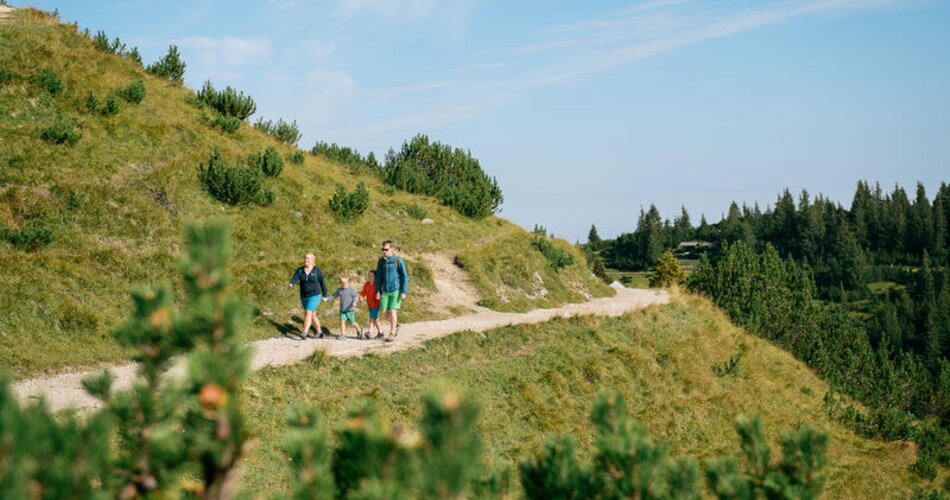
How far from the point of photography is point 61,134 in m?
19.8

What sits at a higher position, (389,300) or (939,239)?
(939,239)

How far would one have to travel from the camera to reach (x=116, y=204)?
18.6m

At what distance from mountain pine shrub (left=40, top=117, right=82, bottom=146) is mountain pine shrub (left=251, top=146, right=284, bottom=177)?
5.86 m

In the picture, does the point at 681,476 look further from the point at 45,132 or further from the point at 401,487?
the point at 45,132

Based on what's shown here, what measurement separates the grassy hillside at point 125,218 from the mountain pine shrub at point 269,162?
524mm

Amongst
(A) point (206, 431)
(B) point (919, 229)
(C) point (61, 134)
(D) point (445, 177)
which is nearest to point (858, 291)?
(B) point (919, 229)

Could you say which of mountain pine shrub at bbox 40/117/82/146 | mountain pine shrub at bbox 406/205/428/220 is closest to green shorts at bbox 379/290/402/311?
mountain pine shrub at bbox 40/117/82/146

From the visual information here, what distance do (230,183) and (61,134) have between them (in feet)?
15.9

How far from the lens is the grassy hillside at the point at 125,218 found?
44.7 ft

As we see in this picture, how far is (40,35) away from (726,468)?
95.0 ft

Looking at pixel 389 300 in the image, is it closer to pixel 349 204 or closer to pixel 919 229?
pixel 349 204

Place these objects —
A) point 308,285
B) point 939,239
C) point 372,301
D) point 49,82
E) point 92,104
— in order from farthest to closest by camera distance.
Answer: point 939,239 → point 92,104 → point 49,82 → point 372,301 → point 308,285

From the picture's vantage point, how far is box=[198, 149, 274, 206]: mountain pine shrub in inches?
846

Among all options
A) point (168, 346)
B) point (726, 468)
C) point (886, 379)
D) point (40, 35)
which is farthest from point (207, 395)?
point (886, 379)
